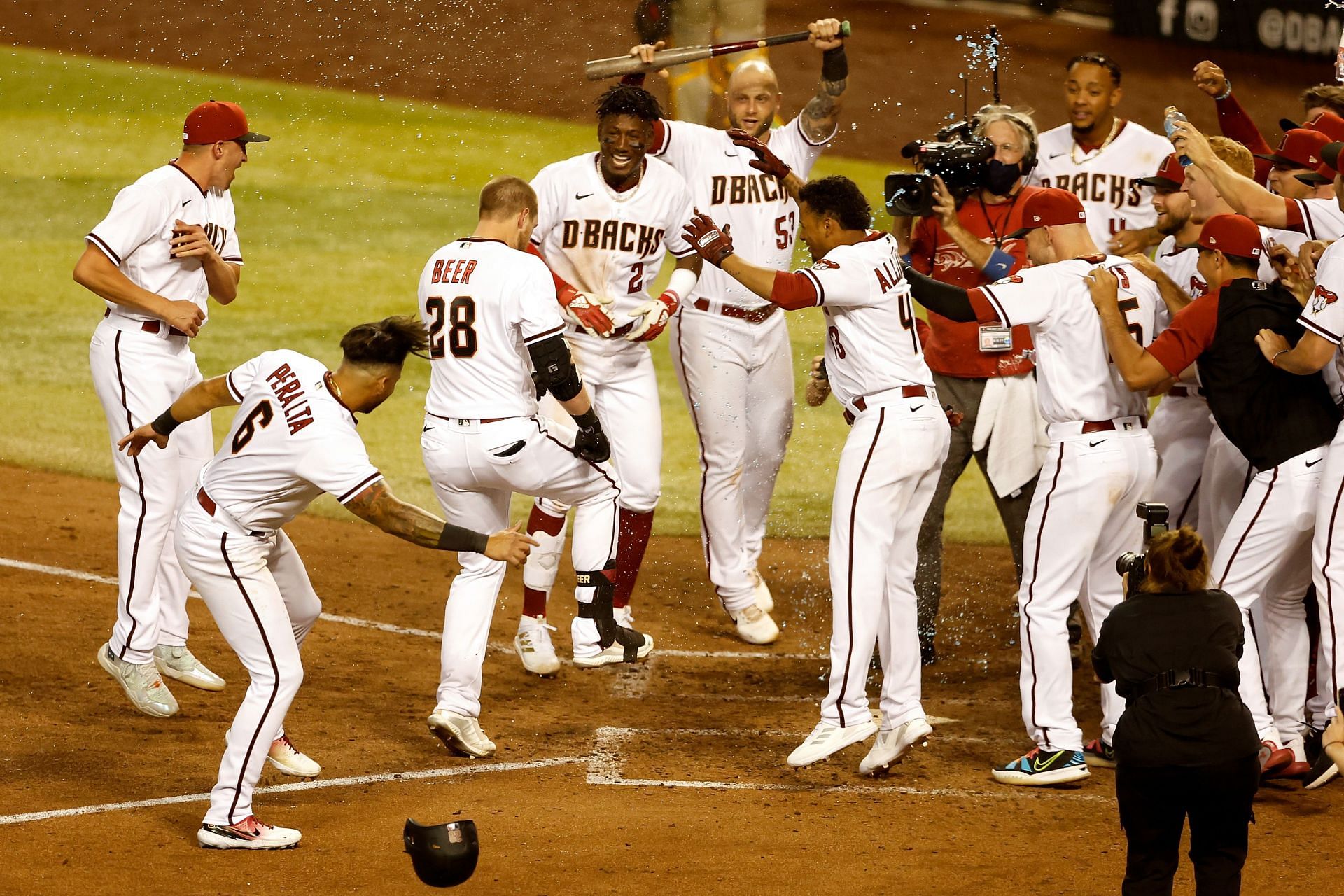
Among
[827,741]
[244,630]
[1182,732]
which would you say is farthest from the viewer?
[827,741]

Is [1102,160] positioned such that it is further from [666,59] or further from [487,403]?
[487,403]

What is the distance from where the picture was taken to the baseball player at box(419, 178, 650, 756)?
522cm

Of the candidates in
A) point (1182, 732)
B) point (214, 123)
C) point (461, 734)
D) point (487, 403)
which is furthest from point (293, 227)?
point (1182, 732)

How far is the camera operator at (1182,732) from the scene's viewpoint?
375 centimetres

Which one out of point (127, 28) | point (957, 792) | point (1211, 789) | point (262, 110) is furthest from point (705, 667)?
point (127, 28)

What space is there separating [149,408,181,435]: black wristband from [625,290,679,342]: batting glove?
6.17ft

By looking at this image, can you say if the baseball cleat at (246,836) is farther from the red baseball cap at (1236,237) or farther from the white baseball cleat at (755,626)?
the red baseball cap at (1236,237)

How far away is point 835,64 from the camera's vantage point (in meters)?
6.94

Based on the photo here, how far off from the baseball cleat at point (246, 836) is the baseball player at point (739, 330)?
9.15 feet

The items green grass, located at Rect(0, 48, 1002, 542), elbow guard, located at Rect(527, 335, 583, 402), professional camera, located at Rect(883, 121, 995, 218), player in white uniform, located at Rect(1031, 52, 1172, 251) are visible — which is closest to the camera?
elbow guard, located at Rect(527, 335, 583, 402)

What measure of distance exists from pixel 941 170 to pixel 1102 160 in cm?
170

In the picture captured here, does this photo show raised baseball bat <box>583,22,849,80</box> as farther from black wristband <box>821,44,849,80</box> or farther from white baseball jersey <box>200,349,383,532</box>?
white baseball jersey <box>200,349,383,532</box>

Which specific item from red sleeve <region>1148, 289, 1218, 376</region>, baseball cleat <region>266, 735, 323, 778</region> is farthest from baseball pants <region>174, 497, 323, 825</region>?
red sleeve <region>1148, 289, 1218, 376</region>

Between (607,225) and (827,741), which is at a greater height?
(607,225)
